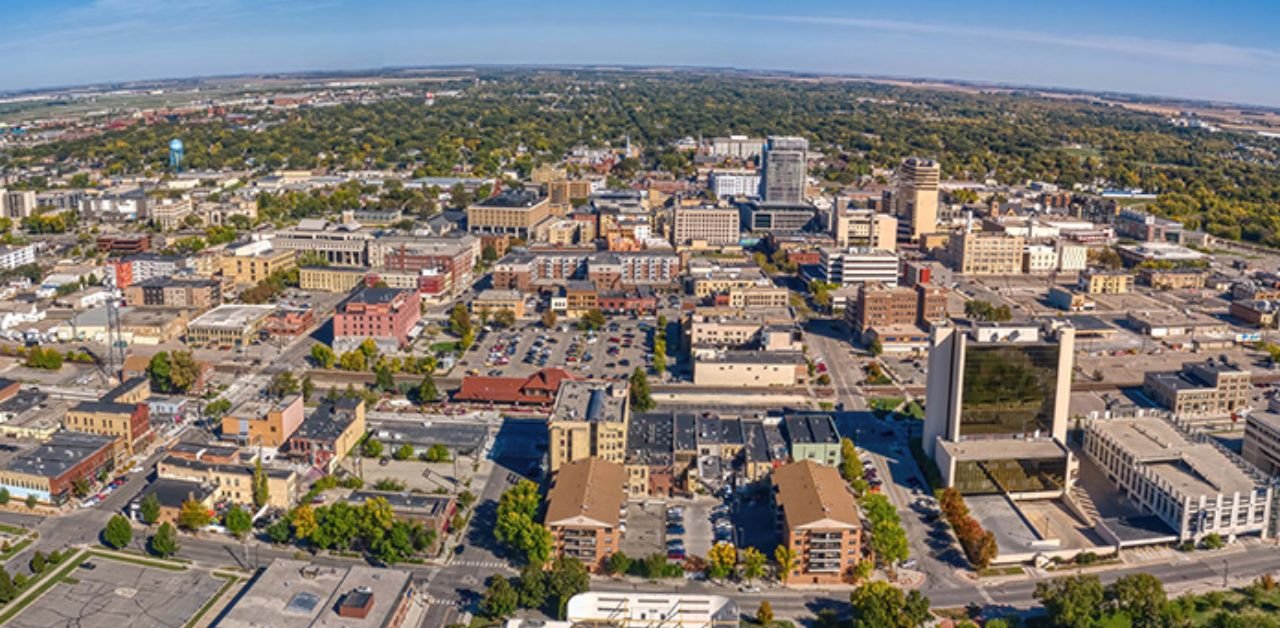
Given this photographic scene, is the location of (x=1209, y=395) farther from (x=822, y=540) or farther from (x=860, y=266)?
(x=860, y=266)

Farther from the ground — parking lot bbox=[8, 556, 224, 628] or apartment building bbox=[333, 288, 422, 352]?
apartment building bbox=[333, 288, 422, 352]

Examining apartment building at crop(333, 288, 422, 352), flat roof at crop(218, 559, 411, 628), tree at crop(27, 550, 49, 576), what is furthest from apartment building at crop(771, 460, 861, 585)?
apartment building at crop(333, 288, 422, 352)

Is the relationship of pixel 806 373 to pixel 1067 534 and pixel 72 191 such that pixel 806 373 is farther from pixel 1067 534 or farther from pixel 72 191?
pixel 72 191

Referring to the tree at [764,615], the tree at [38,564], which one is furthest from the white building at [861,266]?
the tree at [38,564]

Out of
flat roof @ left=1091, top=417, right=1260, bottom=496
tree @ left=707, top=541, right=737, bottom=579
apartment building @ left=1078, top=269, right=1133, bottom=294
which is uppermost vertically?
apartment building @ left=1078, top=269, right=1133, bottom=294

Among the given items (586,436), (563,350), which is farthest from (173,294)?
(586,436)

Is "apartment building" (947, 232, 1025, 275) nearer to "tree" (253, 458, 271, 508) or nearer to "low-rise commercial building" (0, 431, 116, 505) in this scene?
"tree" (253, 458, 271, 508)
